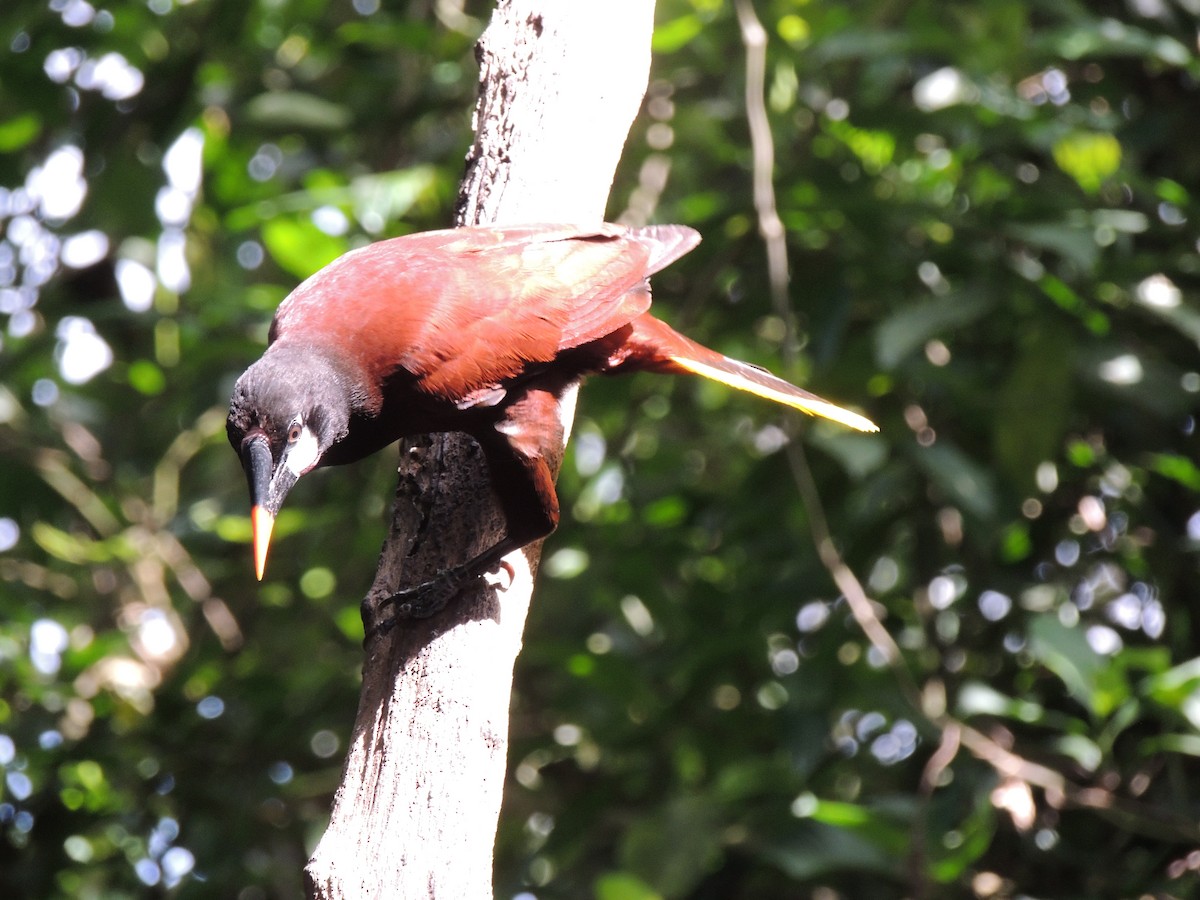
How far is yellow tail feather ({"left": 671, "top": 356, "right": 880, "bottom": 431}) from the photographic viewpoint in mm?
2684

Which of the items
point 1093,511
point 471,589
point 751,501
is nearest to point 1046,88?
point 1093,511

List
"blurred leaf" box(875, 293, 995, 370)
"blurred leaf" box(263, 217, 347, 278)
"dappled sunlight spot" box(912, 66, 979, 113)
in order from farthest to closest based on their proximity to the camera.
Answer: "dappled sunlight spot" box(912, 66, 979, 113) < "blurred leaf" box(263, 217, 347, 278) < "blurred leaf" box(875, 293, 995, 370)

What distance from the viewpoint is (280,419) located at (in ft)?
6.93

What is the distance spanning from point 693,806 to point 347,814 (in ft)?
4.40

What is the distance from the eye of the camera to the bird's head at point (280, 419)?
2092 mm

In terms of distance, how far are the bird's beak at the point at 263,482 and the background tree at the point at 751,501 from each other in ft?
3.88

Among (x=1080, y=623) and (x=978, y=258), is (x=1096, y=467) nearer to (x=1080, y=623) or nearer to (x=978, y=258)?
(x=1080, y=623)

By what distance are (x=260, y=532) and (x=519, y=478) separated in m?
0.47

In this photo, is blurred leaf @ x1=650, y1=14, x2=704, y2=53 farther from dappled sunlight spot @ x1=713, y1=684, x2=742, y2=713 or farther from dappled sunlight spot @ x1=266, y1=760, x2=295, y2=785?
dappled sunlight spot @ x1=266, y1=760, x2=295, y2=785

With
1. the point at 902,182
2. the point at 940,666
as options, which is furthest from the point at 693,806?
the point at 902,182

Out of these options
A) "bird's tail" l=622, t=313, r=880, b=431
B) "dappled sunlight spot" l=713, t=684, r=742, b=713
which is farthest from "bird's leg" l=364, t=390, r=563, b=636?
"dappled sunlight spot" l=713, t=684, r=742, b=713

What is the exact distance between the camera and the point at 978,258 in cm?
324

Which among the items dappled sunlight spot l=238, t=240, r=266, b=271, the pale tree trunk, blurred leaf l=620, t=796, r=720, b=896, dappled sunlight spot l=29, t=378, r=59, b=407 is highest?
the pale tree trunk

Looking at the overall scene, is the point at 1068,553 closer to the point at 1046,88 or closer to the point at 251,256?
the point at 1046,88
